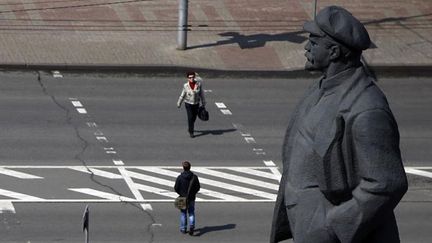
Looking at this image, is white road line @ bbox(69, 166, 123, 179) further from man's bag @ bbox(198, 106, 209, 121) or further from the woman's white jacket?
the woman's white jacket

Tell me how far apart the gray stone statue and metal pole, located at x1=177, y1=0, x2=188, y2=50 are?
2915cm

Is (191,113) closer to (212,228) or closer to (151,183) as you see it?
(151,183)

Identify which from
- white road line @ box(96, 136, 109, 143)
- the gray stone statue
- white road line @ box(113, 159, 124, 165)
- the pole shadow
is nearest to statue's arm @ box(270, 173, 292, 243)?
the gray stone statue

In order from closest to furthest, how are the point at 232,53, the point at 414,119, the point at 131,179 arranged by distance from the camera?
the point at 131,179 < the point at 414,119 < the point at 232,53

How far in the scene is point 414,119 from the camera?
3128cm

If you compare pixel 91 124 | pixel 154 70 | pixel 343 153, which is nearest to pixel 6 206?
pixel 91 124

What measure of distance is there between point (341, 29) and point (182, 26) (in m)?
29.5

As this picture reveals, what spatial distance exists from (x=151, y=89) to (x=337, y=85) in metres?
25.8

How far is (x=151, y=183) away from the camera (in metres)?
25.4

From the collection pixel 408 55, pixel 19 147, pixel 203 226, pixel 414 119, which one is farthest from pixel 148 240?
pixel 408 55

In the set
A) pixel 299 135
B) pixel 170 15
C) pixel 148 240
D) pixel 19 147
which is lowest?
pixel 170 15

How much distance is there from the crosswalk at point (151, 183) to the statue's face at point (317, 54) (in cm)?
1689

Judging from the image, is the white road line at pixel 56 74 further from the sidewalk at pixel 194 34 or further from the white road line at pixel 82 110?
the white road line at pixel 82 110

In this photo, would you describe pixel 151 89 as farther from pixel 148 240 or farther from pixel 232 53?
pixel 148 240
